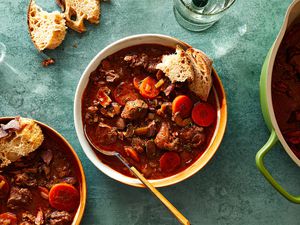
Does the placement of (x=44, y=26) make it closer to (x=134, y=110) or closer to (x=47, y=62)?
(x=47, y=62)

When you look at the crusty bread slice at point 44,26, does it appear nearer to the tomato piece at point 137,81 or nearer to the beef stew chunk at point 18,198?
the tomato piece at point 137,81

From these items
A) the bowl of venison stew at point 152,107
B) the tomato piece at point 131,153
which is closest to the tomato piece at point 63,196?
the bowl of venison stew at point 152,107

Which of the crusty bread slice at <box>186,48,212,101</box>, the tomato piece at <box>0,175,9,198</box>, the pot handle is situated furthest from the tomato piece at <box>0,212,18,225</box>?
the pot handle

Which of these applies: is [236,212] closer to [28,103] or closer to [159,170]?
[159,170]

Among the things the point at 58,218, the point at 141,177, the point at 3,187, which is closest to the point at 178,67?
the point at 141,177

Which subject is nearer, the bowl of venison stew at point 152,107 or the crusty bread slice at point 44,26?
the bowl of venison stew at point 152,107

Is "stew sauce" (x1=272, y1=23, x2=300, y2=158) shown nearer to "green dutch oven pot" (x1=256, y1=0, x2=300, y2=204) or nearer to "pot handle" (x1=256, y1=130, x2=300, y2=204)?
"green dutch oven pot" (x1=256, y1=0, x2=300, y2=204)
